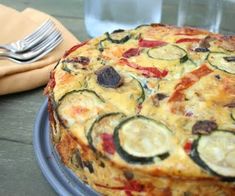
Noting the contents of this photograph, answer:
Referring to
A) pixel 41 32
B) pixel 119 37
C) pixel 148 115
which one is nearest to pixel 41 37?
pixel 41 32

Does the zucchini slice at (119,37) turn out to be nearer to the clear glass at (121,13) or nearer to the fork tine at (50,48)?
the fork tine at (50,48)

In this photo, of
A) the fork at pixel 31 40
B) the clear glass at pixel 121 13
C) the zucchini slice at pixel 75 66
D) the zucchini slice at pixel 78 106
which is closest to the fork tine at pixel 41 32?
the fork at pixel 31 40

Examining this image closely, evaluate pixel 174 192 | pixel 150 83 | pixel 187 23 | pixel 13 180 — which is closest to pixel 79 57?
pixel 150 83

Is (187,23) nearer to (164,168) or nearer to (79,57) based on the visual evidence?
(79,57)

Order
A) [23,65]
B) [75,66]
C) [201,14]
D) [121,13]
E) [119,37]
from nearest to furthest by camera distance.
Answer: [75,66] < [119,37] < [23,65] < [121,13] < [201,14]

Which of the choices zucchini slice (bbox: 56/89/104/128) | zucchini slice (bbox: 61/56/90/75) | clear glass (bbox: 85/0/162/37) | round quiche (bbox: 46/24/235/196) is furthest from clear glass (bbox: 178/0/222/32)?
zucchini slice (bbox: 56/89/104/128)

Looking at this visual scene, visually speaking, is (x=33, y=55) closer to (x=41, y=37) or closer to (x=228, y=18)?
(x=41, y=37)
